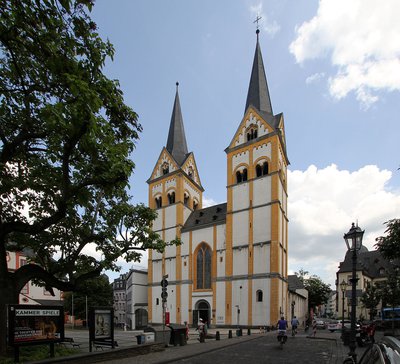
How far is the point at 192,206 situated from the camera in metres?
60.5

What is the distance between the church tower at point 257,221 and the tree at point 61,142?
30.8m

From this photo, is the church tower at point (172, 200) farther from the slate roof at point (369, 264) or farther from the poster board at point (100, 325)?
the poster board at point (100, 325)

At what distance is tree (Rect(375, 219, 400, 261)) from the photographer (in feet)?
33.3

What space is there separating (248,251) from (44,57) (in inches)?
1598

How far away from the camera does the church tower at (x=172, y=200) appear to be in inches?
2117

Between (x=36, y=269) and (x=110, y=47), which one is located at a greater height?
(x=110, y=47)

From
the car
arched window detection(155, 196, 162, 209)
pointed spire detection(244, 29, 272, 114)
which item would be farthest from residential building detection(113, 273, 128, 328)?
the car

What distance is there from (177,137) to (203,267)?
25.3 m

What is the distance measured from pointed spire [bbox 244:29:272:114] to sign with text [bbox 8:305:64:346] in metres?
45.1

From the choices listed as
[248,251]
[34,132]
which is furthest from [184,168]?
[34,132]

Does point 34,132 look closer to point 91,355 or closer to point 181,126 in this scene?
point 91,355

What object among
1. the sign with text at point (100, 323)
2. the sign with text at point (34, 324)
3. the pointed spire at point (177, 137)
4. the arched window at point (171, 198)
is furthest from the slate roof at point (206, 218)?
the sign with text at point (34, 324)

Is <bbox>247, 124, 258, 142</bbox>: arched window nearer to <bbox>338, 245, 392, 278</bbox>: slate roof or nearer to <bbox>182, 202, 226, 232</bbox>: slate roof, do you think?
<bbox>182, 202, 226, 232</bbox>: slate roof

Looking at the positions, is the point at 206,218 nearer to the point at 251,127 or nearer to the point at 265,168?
the point at 265,168
